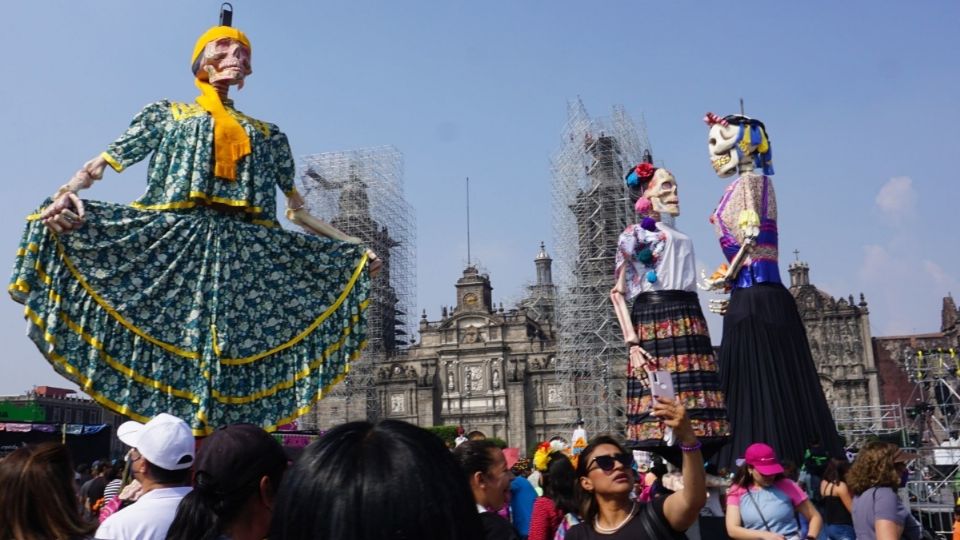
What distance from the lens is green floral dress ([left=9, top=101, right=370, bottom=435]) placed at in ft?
16.8

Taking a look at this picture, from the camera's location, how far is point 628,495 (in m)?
3.30

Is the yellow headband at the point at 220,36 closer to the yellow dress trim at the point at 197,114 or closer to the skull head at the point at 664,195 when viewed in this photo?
the yellow dress trim at the point at 197,114

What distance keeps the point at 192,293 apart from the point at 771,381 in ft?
17.0

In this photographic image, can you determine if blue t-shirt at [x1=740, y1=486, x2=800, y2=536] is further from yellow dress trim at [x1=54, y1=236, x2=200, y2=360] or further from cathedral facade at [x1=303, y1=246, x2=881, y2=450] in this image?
cathedral facade at [x1=303, y1=246, x2=881, y2=450]

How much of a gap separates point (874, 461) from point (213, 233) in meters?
4.44

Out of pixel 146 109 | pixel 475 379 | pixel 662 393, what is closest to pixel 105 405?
pixel 146 109

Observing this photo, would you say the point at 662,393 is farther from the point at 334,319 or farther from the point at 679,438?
the point at 334,319

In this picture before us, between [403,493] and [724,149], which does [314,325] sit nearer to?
[724,149]

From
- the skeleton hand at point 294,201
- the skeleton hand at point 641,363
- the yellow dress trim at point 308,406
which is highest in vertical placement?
the skeleton hand at point 294,201

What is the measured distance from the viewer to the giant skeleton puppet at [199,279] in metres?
5.12

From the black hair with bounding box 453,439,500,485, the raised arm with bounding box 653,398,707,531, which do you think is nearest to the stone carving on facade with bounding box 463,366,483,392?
the black hair with bounding box 453,439,500,485

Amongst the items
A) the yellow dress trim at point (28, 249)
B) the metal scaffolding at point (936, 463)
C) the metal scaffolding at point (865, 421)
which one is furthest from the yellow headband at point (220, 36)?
the metal scaffolding at point (865, 421)

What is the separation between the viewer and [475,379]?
50594 millimetres

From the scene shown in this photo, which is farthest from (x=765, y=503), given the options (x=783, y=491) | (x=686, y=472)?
(x=686, y=472)
